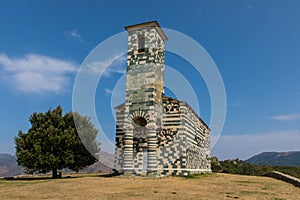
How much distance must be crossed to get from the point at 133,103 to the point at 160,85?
350cm

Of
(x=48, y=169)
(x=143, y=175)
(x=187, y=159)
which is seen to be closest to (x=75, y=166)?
(x=48, y=169)

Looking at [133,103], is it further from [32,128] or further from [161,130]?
[32,128]

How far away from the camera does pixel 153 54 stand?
Result: 75.8 ft

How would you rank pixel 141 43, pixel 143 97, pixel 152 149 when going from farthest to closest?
pixel 141 43 < pixel 143 97 < pixel 152 149

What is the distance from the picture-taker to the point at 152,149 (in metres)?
21.0

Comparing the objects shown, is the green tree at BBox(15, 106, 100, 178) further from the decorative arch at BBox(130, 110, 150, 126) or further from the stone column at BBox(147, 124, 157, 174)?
the stone column at BBox(147, 124, 157, 174)

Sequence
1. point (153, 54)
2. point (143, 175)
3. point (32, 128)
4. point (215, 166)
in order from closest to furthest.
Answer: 1. point (143, 175)
2. point (153, 54)
3. point (32, 128)
4. point (215, 166)

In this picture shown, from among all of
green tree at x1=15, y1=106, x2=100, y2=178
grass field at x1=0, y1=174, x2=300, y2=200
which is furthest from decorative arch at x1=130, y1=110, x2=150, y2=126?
grass field at x1=0, y1=174, x2=300, y2=200

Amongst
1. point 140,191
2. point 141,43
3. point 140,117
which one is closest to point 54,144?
point 140,117

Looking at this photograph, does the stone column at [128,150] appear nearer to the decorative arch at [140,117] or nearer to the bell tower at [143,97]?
the bell tower at [143,97]

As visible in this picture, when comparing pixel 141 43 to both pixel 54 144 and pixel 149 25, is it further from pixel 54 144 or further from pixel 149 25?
pixel 54 144

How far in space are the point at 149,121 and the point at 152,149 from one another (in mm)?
2415

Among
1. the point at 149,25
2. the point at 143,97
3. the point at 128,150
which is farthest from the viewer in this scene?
the point at 149,25

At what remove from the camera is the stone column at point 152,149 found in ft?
67.0
